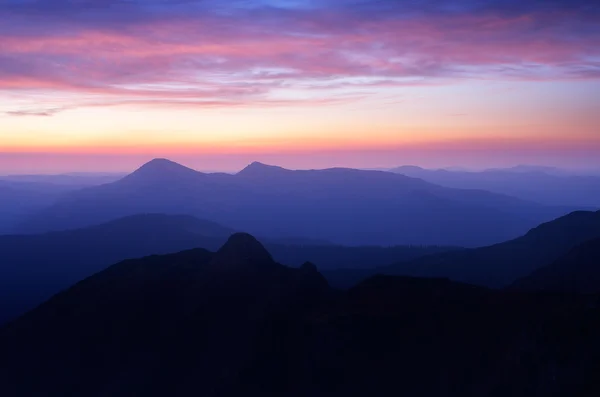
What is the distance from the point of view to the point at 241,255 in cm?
7812

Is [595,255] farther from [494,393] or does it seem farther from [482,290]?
[494,393]

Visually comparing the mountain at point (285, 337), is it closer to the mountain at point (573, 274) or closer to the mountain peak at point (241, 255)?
the mountain peak at point (241, 255)

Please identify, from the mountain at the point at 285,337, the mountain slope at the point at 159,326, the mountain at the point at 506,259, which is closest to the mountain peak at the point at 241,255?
the mountain slope at the point at 159,326

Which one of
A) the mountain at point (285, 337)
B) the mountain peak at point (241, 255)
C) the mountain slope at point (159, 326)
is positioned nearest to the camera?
the mountain at point (285, 337)

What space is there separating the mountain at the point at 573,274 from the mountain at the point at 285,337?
2943 centimetres

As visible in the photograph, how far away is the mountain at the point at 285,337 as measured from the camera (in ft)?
149

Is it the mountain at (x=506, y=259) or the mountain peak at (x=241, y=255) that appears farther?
the mountain at (x=506, y=259)

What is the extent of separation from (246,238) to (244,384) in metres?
30.3

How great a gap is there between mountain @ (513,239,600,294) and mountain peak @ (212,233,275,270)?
132 feet

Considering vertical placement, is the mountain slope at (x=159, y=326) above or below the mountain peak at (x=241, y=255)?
below

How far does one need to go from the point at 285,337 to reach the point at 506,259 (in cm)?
8615

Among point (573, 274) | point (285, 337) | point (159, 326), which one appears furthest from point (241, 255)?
point (573, 274)

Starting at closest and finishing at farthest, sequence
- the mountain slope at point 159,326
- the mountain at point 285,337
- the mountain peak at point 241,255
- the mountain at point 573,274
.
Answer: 1. the mountain at point 285,337
2. the mountain slope at point 159,326
3. the mountain peak at point 241,255
4. the mountain at point 573,274

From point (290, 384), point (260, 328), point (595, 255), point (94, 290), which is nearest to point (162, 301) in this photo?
point (94, 290)
